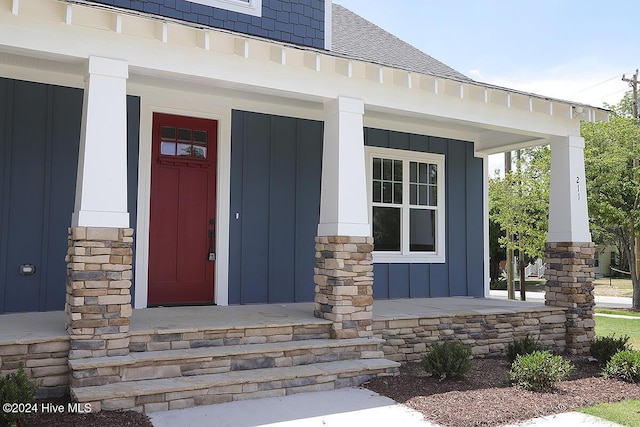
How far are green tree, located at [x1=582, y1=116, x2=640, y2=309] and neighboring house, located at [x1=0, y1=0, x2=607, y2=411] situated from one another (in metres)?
8.21

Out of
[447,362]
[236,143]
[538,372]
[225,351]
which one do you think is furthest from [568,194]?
[225,351]

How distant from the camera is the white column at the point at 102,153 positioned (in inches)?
197

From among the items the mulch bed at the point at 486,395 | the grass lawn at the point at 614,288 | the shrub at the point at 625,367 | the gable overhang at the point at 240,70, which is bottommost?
the grass lawn at the point at 614,288

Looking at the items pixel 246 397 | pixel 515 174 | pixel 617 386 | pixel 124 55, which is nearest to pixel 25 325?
pixel 246 397

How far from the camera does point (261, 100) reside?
7910 mm

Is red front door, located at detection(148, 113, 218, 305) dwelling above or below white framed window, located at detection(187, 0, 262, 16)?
below

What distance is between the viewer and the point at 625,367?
20.4 ft

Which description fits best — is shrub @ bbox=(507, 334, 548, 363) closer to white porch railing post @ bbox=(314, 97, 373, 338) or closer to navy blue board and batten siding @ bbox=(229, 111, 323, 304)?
white porch railing post @ bbox=(314, 97, 373, 338)

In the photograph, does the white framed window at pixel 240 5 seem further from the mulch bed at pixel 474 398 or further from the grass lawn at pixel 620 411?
the grass lawn at pixel 620 411

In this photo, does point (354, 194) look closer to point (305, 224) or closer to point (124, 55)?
point (305, 224)

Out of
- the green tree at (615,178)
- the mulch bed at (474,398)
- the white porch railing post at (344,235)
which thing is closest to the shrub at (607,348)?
the mulch bed at (474,398)

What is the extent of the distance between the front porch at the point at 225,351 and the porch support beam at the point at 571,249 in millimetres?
1325

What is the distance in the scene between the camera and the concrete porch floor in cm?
526

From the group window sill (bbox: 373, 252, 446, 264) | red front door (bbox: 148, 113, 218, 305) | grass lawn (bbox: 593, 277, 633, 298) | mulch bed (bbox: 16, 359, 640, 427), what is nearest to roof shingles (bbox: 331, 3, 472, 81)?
red front door (bbox: 148, 113, 218, 305)
